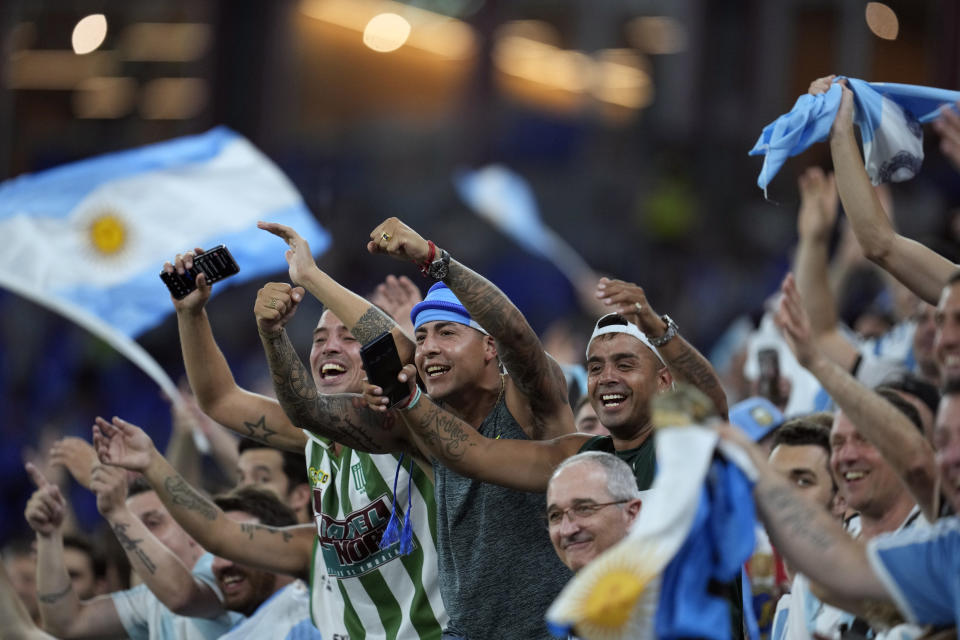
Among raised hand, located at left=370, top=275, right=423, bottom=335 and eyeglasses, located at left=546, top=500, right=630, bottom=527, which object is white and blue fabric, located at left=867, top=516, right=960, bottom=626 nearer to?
eyeglasses, located at left=546, top=500, right=630, bottom=527

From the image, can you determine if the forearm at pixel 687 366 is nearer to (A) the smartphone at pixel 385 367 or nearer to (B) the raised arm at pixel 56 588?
(A) the smartphone at pixel 385 367

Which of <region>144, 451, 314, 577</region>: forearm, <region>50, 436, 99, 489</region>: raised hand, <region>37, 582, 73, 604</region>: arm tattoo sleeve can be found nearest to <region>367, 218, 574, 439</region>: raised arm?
<region>144, 451, 314, 577</region>: forearm

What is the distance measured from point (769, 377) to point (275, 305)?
3485mm

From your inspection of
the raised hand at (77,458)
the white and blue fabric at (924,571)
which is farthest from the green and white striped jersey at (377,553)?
the white and blue fabric at (924,571)

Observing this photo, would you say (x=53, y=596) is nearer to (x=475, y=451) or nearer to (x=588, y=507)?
(x=475, y=451)

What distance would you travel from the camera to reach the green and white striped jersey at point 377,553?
4.98m

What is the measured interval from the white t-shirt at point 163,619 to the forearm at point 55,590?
26cm

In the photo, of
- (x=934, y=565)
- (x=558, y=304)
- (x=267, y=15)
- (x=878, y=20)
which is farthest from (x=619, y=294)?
(x=267, y=15)

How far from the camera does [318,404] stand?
4.77 meters

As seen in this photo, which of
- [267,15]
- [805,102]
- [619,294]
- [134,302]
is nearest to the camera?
[619,294]

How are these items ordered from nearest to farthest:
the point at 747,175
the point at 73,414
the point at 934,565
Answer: the point at 934,565 → the point at 73,414 → the point at 747,175

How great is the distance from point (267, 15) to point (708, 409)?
17.5 metres

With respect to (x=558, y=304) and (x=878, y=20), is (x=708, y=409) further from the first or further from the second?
(x=878, y=20)

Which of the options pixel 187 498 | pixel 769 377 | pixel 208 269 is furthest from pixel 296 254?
pixel 769 377
